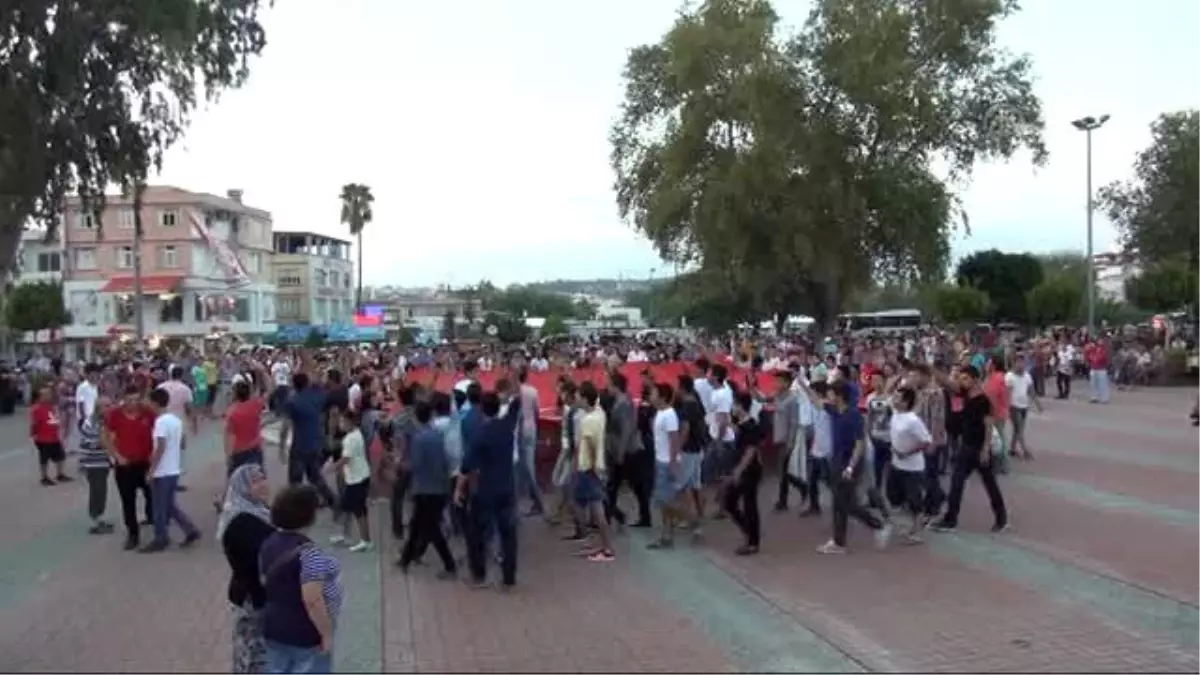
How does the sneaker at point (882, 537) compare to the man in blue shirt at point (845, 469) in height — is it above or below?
below

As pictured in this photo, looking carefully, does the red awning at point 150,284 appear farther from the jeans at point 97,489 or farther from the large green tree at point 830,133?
the jeans at point 97,489

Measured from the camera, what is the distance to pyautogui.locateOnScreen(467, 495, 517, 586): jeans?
33.0ft

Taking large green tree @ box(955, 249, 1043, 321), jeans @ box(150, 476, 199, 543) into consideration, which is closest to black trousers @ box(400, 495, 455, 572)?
jeans @ box(150, 476, 199, 543)

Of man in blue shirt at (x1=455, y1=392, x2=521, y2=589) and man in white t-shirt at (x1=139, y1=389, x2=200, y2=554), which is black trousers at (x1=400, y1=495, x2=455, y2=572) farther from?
man in white t-shirt at (x1=139, y1=389, x2=200, y2=554)

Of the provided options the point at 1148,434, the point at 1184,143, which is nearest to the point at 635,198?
the point at 1184,143

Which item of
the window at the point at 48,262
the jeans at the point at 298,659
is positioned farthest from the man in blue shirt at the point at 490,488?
the window at the point at 48,262

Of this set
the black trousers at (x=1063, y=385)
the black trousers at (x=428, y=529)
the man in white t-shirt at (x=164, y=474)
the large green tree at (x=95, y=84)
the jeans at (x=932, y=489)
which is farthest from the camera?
the black trousers at (x=1063, y=385)

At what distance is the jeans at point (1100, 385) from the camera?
30750mm

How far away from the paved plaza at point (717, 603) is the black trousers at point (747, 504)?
268 mm

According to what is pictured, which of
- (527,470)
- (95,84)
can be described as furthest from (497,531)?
(95,84)

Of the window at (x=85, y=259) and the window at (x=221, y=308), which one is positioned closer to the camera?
the window at (x=221, y=308)

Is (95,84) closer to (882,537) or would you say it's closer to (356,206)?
(882,537)

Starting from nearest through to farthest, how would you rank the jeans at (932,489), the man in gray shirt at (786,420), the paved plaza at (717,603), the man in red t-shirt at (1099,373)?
the paved plaza at (717,603) < the jeans at (932,489) < the man in gray shirt at (786,420) < the man in red t-shirt at (1099,373)

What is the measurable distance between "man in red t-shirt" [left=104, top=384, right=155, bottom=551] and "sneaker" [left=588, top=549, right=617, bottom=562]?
4.37 meters
